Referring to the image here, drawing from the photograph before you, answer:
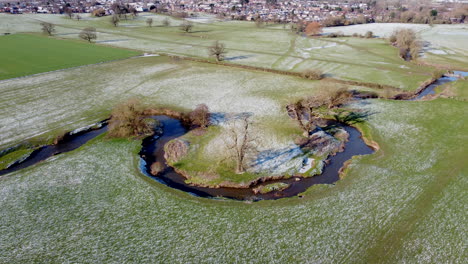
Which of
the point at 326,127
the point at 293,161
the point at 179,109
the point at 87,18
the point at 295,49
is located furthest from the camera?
the point at 87,18

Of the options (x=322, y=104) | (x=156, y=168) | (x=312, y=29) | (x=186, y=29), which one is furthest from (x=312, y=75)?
(x=186, y=29)

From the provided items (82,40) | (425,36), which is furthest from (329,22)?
(82,40)

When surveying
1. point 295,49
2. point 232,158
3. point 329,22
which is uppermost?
point 329,22

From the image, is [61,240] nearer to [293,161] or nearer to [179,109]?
[293,161]

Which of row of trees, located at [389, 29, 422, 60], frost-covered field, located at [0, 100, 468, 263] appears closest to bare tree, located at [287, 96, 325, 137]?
frost-covered field, located at [0, 100, 468, 263]

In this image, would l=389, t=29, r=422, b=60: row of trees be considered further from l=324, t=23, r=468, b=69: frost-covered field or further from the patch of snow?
the patch of snow

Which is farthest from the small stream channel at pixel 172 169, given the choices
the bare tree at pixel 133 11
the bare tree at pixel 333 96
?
A: the bare tree at pixel 133 11

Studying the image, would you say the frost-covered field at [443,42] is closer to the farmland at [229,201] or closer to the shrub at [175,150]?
the farmland at [229,201]
